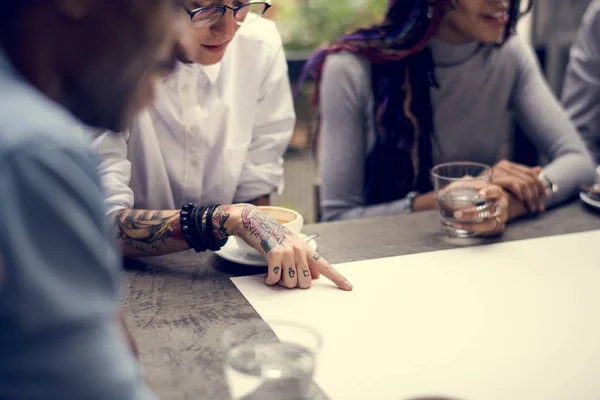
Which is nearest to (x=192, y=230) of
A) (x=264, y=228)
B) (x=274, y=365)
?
(x=264, y=228)

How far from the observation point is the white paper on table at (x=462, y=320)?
0.95 m

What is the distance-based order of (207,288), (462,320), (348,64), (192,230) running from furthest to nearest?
(348,64), (192,230), (207,288), (462,320)

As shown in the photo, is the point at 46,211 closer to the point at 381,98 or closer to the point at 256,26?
the point at 256,26

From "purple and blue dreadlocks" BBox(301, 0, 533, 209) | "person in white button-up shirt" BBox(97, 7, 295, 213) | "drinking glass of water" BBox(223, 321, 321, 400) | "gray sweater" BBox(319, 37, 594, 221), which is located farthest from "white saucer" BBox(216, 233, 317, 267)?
"purple and blue dreadlocks" BBox(301, 0, 533, 209)

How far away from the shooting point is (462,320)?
3.73 ft

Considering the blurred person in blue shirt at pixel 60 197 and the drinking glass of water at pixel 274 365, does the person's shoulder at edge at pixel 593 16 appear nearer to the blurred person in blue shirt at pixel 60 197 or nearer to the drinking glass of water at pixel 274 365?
the drinking glass of water at pixel 274 365

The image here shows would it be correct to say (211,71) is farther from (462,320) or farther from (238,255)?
(462,320)

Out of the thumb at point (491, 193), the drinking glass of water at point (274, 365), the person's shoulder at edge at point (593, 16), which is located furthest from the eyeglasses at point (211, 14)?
the person's shoulder at edge at point (593, 16)

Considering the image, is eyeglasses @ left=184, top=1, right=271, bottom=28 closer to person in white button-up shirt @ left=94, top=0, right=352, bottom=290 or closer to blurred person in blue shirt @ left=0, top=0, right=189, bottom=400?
person in white button-up shirt @ left=94, top=0, right=352, bottom=290

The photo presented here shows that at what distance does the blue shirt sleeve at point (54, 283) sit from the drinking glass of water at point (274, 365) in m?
0.25

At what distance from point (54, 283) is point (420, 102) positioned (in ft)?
5.15

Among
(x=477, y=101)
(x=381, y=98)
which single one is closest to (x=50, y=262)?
(x=381, y=98)

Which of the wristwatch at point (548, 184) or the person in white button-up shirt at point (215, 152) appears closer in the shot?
the person in white button-up shirt at point (215, 152)

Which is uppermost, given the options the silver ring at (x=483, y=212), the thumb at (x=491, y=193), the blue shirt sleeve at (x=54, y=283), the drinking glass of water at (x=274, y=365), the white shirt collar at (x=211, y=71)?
the blue shirt sleeve at (x=54, y=283)
